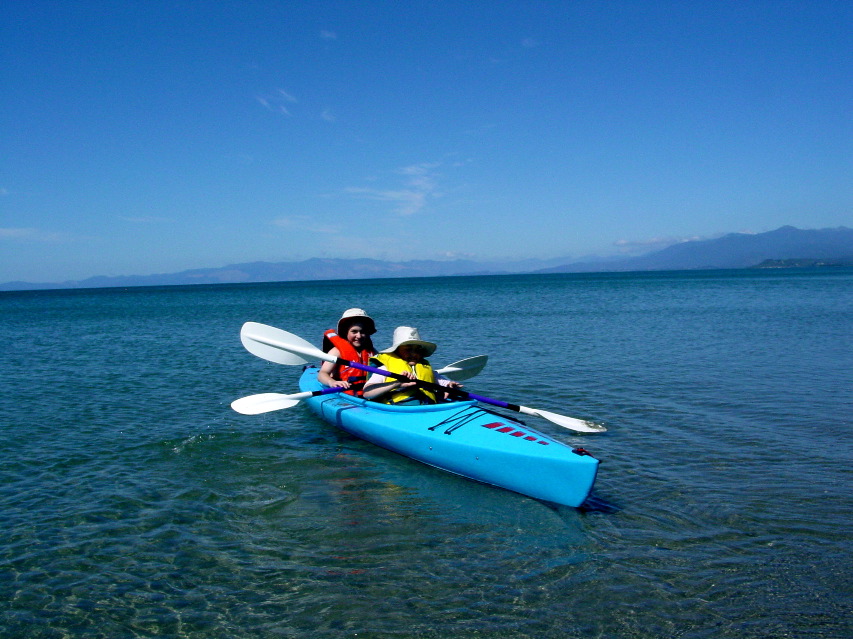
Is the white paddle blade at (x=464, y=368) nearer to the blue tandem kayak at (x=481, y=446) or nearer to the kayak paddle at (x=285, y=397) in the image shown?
the kayak paddle at (x=285, y=397)

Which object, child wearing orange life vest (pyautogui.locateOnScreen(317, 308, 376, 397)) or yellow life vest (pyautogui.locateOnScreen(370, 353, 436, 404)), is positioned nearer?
yellow life vest (pyautogui.locateOnScreen(370, 353, 436, 404))

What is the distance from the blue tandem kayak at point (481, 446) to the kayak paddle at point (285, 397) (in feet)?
2.91

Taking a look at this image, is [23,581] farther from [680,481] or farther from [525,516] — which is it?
[680,481]

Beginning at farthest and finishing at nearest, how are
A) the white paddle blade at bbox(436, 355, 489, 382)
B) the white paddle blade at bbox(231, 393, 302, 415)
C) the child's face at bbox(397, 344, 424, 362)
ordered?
the white paddle blade at bbox(436, 355, 489, 382) → the white paddle blade at bbox(231, 393, 302, 415) → the child's face at bbox(397, 344, 424, 362)

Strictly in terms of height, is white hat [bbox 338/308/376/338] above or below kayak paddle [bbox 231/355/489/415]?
above

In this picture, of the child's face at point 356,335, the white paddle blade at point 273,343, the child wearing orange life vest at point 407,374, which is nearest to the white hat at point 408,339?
the child wearing orange life vest at point 407,374

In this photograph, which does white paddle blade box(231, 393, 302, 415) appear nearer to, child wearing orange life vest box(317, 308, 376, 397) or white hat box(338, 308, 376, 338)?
child wearing orange life vest box(317, 308, 376, 397)

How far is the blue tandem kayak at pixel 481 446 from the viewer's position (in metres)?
5.52

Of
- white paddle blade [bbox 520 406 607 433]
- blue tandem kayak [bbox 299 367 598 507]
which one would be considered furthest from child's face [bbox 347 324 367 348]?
white paddle blade [bbox 520 406 607 433]

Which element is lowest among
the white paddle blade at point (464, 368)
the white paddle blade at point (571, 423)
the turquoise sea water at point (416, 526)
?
the turquoise sea water at point (416, 526)

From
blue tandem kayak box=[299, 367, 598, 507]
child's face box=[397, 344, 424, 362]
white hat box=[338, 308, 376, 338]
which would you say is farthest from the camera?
white hat box=[338, 308, 376, 338]

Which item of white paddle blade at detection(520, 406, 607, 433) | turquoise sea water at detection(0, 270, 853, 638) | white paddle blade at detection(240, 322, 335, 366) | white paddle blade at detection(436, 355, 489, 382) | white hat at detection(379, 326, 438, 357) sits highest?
white hat at detection(379, 326, 438, 357)

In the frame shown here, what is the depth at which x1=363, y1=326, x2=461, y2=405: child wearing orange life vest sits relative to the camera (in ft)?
24.3

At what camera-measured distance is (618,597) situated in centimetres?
413
